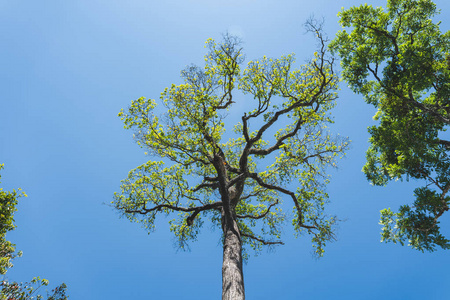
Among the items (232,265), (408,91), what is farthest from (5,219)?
(408,91)

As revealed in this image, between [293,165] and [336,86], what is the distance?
4207mm

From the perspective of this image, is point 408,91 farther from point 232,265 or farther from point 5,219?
point 5,219

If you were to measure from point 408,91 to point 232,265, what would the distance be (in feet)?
30.9

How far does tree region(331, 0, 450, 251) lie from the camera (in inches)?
348

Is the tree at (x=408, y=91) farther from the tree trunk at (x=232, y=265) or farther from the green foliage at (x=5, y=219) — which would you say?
the green foliage at (x=5, y=219)

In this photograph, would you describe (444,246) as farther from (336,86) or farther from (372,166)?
(336,86)

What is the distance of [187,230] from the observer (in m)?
12.8

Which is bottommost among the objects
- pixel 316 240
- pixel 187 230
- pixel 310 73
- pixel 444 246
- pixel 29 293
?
pixel 29 293

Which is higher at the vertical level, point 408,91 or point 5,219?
point 408,91

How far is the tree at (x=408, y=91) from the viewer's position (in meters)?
8.85

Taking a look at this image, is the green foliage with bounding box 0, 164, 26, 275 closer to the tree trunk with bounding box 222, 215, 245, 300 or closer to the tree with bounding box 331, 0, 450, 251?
the tree trunk with bounding box 222, 215, 245, 300

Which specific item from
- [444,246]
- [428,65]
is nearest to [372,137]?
[428,65]

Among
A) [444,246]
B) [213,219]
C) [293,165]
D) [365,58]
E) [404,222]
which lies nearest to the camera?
[444,246]

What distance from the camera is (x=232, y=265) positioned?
7.14 meters
